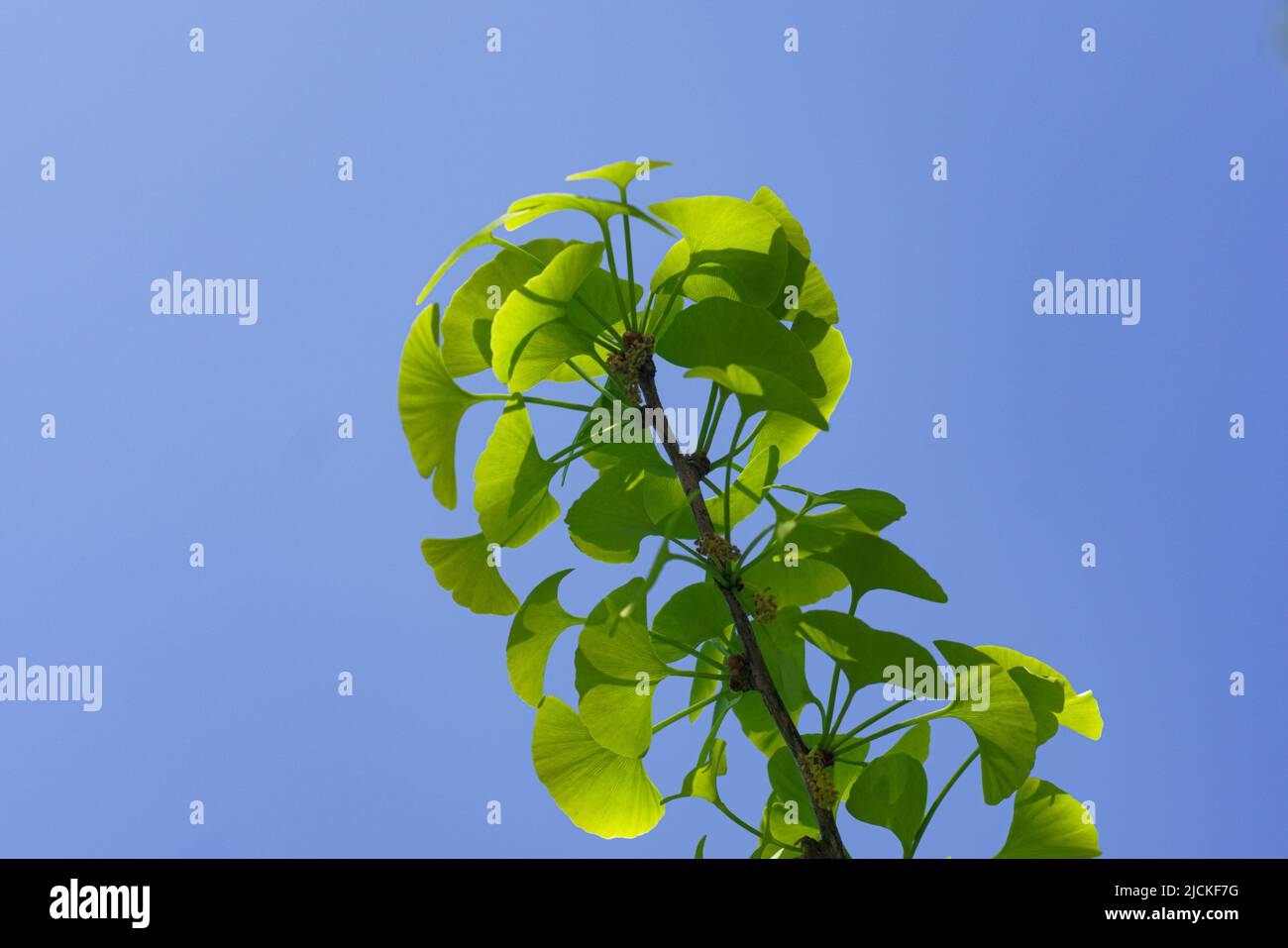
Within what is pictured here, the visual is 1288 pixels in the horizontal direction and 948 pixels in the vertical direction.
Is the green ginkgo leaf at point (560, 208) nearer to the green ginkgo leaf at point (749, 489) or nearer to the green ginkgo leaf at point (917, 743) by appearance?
the green ginkgo leaf at point (749, 489)

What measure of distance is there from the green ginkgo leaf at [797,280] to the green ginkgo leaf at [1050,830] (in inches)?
29.1

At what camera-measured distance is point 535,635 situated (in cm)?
155

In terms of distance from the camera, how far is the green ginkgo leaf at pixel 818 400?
1.53 m

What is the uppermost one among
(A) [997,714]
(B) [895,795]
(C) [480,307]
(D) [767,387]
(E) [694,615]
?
(C) [480,307]

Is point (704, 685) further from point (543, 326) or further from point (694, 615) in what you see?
point (543, 326)

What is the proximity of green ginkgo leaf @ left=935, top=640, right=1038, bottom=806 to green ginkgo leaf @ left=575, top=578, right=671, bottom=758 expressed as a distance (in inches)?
14.8

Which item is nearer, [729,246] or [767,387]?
[767,387]

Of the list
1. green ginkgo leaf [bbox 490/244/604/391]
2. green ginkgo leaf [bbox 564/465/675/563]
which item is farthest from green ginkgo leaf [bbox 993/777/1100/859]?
green ginkgo leaf [bbox 490/244/604/391]

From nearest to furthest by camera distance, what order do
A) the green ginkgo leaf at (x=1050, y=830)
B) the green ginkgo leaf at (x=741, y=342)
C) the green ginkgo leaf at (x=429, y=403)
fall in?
1. the green ginkgo leaf at (x=741, y=342)
2. the green ginkgo leaf at (x=429, y=403)
3. the green ginkgo leaf at (x=1050, y=830)

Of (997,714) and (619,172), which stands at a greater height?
(619,172)

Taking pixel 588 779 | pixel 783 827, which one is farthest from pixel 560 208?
pixel 783 827

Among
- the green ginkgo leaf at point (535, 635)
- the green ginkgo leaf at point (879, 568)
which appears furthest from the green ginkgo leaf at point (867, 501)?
the green ginkgo leaf at point (535, 635)

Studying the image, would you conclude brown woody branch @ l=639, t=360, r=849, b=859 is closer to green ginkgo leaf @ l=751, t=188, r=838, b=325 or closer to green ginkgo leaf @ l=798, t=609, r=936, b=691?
green ginkgo leaf @ l=798, t=609, r=936, b=691

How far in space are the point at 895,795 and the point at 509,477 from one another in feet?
2.12
